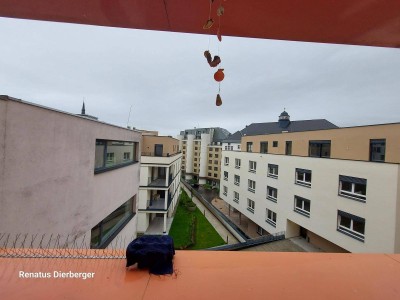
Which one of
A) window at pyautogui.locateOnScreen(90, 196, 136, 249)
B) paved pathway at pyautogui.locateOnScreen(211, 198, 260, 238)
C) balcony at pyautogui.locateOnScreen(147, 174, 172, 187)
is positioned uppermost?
window at pyautogui.locateOnScreen(90, 196, 136, 249)

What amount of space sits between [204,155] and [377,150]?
3508 centimetres

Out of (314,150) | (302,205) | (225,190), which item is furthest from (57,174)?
(225,190)

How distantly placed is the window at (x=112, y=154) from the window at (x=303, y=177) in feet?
34.2

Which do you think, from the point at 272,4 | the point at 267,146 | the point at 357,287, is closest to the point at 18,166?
the point at 272,4

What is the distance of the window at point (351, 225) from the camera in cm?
961

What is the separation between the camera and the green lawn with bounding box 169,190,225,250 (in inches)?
618

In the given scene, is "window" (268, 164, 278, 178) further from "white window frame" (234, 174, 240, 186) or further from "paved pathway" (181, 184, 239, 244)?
"paved pathway" (181, 184, 239, 244)

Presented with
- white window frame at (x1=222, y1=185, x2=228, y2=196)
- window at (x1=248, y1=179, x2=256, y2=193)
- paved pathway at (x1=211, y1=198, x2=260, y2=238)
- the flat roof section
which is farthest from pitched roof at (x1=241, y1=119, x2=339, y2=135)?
the flat roof section

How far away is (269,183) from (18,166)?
15.8 meters

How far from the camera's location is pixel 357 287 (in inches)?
43.8

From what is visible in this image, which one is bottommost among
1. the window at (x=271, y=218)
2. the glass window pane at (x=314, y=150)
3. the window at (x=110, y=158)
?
the window at (x=271, y=218)

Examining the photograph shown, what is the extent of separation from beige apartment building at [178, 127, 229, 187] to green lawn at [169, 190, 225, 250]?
64.9 ft

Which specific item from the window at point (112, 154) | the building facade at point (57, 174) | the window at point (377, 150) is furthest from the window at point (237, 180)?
the building facade at point (57, 174)

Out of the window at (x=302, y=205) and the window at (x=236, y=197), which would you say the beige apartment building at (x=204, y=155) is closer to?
the window at (x=236, y=197)
